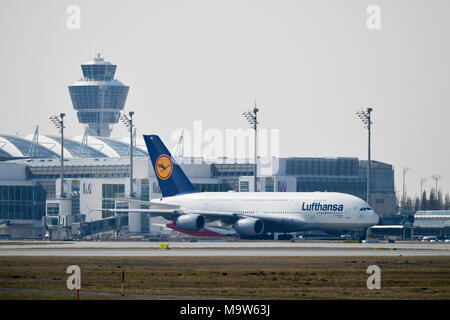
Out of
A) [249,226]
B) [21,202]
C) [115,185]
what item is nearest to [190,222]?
[249,226]

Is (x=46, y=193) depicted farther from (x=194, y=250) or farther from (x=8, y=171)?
(x=194, y=250)

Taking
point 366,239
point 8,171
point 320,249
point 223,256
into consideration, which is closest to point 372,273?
point 223,256

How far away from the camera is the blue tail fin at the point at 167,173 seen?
379 feet

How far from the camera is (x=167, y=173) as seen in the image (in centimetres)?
11538

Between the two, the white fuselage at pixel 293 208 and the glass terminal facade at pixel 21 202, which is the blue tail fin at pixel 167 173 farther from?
the glass terminal facade at pixel 21 202

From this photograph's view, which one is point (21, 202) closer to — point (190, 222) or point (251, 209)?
point (190, 222)

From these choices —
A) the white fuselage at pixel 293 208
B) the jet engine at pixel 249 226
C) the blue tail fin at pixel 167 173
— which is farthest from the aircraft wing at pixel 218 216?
the blue tail fin at pixel 167 173

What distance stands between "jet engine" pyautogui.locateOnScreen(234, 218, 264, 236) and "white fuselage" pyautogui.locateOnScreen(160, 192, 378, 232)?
3.37 feet

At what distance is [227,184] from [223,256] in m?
84.8

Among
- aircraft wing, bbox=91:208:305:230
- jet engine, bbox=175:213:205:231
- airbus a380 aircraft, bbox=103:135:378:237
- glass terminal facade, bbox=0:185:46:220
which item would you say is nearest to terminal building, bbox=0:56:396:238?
glass terminal facade, bbox=0:185:46:220

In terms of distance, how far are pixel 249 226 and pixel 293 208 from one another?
17.3ft

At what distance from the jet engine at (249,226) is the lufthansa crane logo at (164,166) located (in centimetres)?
1194

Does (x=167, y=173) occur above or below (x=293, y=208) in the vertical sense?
above
